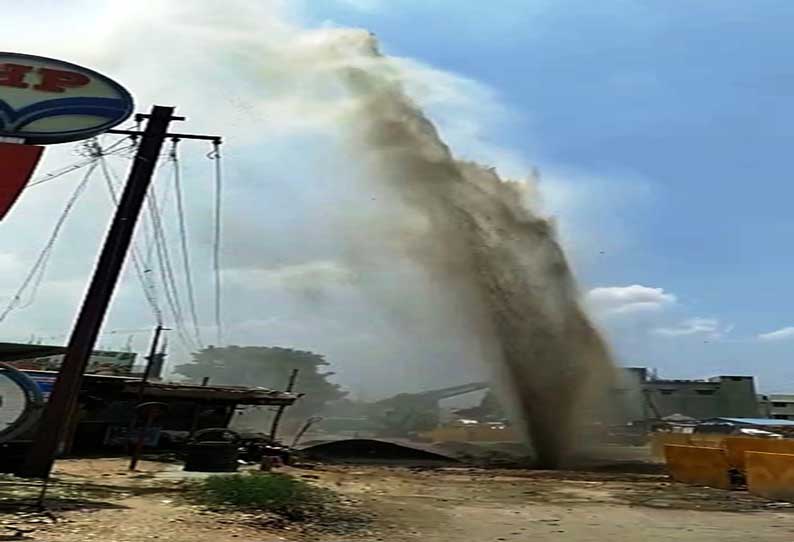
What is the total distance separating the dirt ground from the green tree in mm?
50048

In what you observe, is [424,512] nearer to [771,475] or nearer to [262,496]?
Answer: [262,496]

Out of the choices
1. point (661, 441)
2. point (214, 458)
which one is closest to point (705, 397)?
point (661, 441)

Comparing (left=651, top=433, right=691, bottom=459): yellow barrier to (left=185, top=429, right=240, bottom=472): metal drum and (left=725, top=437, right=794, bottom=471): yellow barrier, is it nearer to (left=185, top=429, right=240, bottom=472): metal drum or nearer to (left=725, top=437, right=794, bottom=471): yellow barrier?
(left=725, top=437, right=794, bottom=471): yellow barrier

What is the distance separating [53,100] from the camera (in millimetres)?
17703

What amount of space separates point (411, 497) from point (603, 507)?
4456 millimetres

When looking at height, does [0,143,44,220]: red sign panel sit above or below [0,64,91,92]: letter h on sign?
below

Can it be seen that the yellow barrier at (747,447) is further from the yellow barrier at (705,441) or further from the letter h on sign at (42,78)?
the letter h on sign at (42,78)

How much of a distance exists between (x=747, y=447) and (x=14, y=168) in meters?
21.8

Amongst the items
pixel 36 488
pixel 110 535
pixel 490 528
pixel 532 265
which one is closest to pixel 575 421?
pixel 532 265

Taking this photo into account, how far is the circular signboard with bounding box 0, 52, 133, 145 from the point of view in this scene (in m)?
17.6

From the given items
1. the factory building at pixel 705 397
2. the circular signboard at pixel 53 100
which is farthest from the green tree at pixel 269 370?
the circular signboard at pixel 53 100

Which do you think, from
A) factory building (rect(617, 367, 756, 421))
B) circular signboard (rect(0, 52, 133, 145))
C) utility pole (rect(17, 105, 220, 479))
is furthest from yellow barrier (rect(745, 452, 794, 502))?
factory building (rect(617, 367, 756, 421))

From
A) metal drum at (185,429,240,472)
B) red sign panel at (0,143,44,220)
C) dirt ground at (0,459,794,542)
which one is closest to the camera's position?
dirt ground at (0,459,794,542)

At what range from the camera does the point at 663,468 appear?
31.7 m
